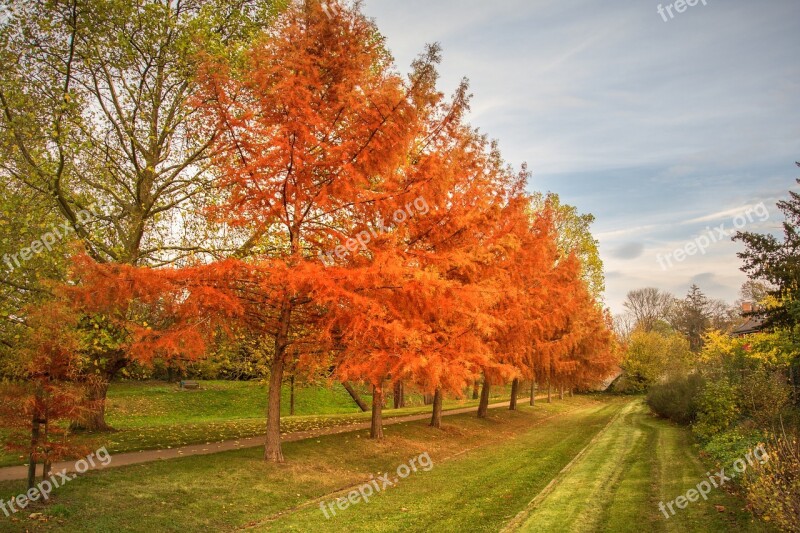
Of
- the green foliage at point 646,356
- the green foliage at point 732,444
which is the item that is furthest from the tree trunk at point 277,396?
the green foliage at point 646,356

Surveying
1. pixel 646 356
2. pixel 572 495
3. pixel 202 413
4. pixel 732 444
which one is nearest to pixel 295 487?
pixel 572 495

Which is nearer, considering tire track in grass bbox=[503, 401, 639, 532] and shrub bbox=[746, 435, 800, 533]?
shrub bbox=[746, 435, 800, 533]

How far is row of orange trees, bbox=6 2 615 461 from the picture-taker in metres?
9.66

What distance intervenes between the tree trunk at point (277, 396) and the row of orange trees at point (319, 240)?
0.04 m

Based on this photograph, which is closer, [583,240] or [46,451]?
[46,451]

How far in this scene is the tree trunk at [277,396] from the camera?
1151 cm

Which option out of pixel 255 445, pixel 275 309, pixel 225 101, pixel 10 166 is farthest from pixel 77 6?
pixel 255 445

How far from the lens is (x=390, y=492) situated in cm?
1090
